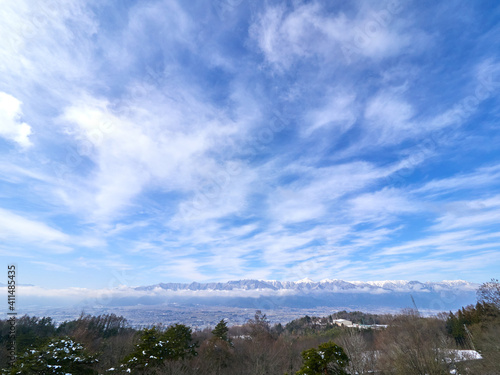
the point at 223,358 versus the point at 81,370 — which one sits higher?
the point at 81,370

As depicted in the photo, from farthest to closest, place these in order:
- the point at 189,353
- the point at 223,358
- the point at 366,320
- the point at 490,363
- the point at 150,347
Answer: the point at 366,320
the point at 223,358
the point at 189,353
the point at 490,363
the point at 150,347

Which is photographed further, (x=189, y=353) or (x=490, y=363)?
(x=189, y=353)

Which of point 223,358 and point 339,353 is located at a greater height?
point 339,353

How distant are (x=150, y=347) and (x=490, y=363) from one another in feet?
147

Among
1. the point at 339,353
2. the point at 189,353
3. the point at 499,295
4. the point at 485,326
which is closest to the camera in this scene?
the point at 339,353

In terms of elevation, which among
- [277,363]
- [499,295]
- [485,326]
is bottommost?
[277,363]

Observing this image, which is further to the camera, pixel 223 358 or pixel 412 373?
pixel 223 358

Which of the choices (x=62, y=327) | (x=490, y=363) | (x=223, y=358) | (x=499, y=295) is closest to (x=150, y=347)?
(x=223, y=358)

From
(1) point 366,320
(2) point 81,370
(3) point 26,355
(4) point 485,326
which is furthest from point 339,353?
(1) point 366,320

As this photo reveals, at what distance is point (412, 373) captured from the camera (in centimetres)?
2541

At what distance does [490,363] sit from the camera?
3297 cm

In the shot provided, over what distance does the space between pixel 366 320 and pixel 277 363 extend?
144254mm

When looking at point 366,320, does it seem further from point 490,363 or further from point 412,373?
point 412,373

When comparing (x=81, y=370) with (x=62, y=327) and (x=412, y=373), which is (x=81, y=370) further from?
(x=62, y=327)
